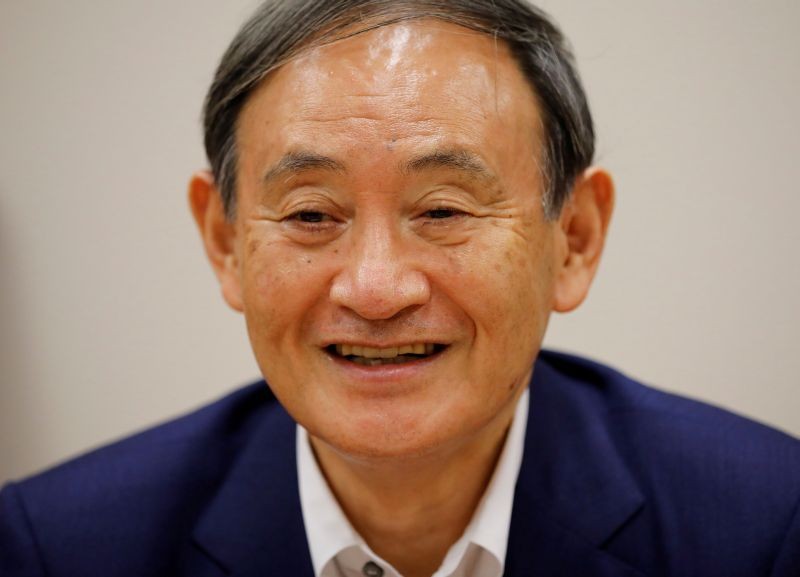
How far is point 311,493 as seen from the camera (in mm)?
1665

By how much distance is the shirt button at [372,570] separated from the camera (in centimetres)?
159

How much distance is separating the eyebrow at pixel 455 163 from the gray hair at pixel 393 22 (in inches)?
5.2

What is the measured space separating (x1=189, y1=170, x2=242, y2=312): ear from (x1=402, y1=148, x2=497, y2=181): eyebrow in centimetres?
48

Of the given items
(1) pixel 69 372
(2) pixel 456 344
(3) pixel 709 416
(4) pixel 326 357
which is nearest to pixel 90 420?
(1) pixel 69 372

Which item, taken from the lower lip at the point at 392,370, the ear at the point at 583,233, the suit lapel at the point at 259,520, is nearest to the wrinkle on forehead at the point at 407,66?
the ear at the point at 583,233

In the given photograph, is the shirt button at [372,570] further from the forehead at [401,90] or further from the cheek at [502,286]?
the forehead at [401,90]

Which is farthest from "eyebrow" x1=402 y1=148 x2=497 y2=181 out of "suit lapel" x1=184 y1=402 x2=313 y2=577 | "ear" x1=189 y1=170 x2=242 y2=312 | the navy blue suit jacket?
"suit lapel" x1=184 y1=402 x2=313 y2=577

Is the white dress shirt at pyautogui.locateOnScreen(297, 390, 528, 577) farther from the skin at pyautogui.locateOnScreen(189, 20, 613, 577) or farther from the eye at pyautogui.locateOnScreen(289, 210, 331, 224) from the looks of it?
the eye at pyautogui.locateOnScreen(289, 210, 331, 224)

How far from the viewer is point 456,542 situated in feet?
5.32

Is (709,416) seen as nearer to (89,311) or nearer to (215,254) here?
(215,254)

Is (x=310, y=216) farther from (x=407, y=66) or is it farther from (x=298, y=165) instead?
(x=407, y=66)

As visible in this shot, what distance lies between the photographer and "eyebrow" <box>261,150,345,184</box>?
4.33 feet

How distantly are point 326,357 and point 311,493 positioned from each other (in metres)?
0.39

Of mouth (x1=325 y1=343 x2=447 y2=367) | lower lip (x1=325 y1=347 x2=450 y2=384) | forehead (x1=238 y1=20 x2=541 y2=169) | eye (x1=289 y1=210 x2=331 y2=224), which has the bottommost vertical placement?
lower lip (x1=325 y1=347 x2=450 y2=384)
